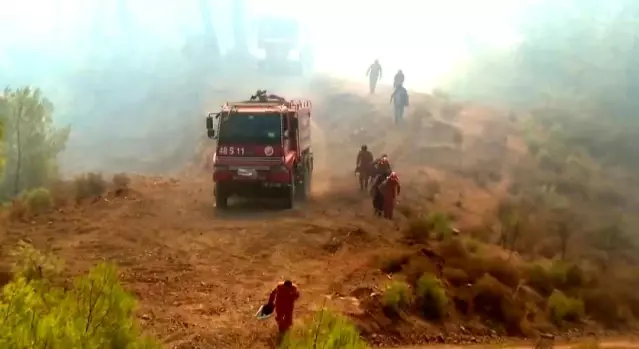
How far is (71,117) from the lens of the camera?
163 ft

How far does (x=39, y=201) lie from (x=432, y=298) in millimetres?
10525

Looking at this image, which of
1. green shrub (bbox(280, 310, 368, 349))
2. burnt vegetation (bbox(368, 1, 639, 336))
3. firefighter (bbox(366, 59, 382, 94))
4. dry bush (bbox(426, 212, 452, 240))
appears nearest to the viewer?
green shrub (bbox(280, 310, 368, 349))

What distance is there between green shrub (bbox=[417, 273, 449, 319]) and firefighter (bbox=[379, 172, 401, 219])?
469cm

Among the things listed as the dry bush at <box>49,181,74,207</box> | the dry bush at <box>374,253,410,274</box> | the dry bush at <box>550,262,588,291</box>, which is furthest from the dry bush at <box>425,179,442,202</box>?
the dry bush at <box>49,181,74,207</box>

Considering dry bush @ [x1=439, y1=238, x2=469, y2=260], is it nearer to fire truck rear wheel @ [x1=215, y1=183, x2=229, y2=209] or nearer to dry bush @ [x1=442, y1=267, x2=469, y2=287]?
dry bush @ [x1=442, y1=267, x2=469, y2=287]

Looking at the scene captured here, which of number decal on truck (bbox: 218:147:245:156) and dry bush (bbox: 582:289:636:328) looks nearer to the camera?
dry bush (bbox: 582:289:636:328)

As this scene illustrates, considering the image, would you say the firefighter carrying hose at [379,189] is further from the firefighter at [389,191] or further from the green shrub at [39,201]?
the green shrub at [39,201]

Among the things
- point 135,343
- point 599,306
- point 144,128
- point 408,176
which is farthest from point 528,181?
point 144,128

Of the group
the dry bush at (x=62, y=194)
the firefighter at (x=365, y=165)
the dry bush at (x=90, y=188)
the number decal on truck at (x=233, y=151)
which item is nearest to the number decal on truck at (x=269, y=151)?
the number decal on truck at (x=233, y=151)

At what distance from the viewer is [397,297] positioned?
9.66m

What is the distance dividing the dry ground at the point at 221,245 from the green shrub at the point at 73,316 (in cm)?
258

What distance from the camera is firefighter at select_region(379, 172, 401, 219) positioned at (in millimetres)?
14656

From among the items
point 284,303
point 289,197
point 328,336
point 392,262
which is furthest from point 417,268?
point 328,336

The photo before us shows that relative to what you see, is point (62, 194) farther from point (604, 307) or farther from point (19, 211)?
point (604, 307)
